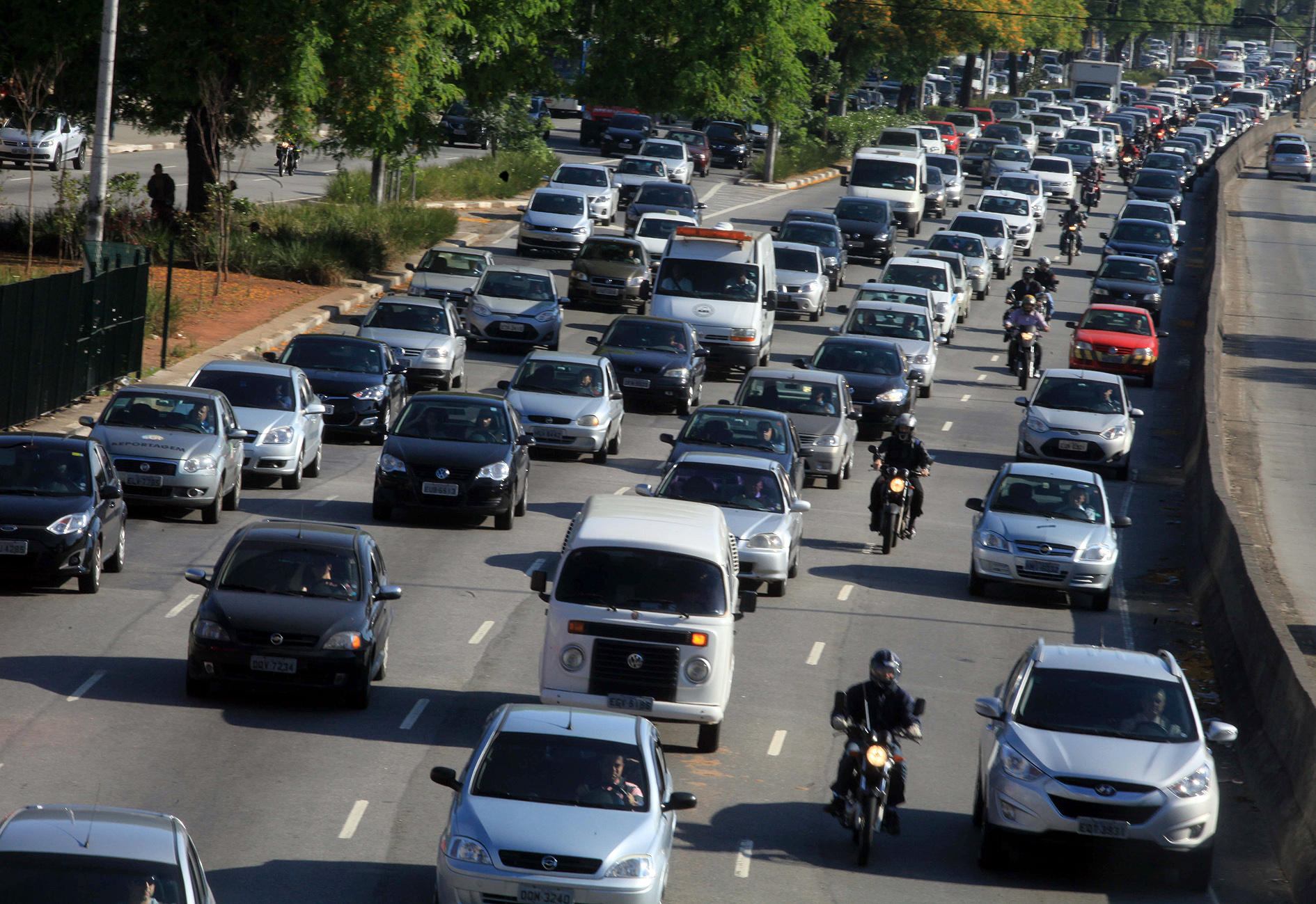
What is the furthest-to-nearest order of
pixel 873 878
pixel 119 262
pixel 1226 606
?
pixel 119 262, pixel 1226 606, pixel 873 878

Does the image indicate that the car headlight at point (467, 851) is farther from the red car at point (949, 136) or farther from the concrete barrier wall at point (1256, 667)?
the red car at point (949, 136)

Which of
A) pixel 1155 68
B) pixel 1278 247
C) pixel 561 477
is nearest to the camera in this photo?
pixel 561 477

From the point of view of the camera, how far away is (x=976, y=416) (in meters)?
35.7

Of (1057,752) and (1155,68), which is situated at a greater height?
(1155,68)

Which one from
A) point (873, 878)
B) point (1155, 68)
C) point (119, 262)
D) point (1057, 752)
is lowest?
point (873, 878)

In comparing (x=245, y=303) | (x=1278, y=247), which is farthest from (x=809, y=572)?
(x=1278, y=247)

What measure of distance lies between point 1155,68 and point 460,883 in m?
166

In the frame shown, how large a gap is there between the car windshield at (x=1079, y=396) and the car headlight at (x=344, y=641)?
18211 mm

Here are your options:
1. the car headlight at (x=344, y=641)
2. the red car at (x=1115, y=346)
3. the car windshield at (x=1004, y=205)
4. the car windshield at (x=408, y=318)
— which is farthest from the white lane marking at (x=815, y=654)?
the car windshield at (x=1004, y=205)

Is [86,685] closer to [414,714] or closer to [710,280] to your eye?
[414,714]

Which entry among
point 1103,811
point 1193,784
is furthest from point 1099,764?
point 1193,784

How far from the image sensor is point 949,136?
81.6m

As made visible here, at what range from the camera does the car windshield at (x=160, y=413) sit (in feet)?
72.7

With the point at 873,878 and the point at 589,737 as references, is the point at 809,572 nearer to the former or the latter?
the point at 873,878
